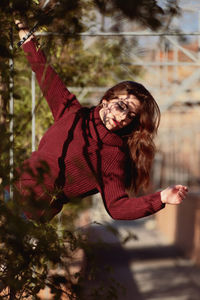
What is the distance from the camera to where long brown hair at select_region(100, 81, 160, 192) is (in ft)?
9.25

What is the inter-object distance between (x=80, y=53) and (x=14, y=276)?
4473mm

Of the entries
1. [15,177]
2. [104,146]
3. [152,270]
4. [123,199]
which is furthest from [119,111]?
[152,270]

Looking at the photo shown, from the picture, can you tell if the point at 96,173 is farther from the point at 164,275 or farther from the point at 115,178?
the point at 164,275

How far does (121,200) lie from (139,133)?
1.25 feet

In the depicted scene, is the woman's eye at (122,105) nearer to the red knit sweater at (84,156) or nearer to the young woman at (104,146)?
the young woman at (104,146)

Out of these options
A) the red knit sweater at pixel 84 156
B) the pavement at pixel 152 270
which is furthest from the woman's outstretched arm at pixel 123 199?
the pavement at pixel 152 270

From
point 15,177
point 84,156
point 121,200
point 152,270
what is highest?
point 15,177

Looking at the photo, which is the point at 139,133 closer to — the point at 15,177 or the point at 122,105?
the point at 122,105

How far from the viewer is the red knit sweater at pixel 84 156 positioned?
260cm

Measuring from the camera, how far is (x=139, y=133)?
9.50 feet

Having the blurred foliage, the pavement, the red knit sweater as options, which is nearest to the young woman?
the red knit sweater

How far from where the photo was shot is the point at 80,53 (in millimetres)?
6336

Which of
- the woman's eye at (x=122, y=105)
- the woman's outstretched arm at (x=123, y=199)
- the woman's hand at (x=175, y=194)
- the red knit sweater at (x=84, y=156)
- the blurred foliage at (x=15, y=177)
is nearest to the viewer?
the blurred foliage at (x=15, y=177)

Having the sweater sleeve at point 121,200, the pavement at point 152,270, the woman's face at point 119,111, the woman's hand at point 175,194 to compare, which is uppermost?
the woman's face at point 119,111
